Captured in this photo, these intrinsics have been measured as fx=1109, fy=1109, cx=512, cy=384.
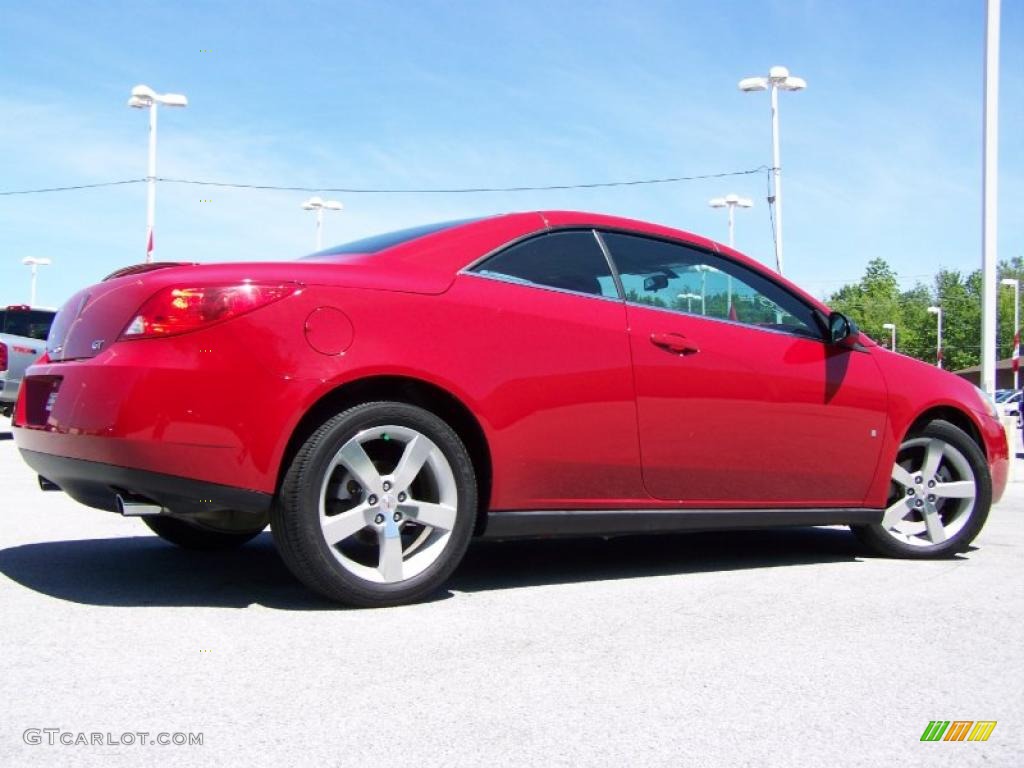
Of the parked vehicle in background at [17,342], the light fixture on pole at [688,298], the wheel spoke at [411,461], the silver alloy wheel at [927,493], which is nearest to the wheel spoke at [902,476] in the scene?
the silver alloy wheel at [927,493]

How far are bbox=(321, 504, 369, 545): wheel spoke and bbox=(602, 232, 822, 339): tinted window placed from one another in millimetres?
1445

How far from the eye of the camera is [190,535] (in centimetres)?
483

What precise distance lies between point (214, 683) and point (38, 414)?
61.9 inches

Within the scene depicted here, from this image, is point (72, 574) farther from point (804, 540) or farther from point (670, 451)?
point (804, 540)

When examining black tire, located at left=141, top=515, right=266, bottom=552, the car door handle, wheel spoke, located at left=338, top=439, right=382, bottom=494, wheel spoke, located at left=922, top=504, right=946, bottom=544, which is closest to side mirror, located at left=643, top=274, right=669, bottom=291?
the car door handle

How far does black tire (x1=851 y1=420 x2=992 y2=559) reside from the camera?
203 inches

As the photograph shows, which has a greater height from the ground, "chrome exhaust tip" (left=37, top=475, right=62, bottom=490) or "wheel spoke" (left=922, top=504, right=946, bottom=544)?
"chrome exhaust tip" (left=37, top=475, right=62, bottom=490)

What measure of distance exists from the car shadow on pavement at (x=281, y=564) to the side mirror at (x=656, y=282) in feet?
3.90

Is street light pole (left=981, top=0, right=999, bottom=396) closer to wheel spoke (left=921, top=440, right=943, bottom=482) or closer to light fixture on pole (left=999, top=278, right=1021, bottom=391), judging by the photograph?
light fixture on pole (left=999, top=278, right=1021, bottom=391)

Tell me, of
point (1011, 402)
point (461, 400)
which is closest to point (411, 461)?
point (461, 400)

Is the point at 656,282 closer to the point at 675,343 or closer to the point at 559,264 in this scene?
the point at 675,343

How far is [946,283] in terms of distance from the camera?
112 metres

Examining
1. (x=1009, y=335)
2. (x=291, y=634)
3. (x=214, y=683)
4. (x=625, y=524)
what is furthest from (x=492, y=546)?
(x=1009, y=335)

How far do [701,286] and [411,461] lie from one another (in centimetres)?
163
